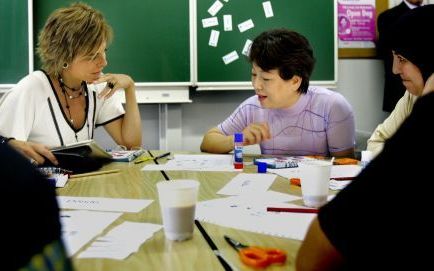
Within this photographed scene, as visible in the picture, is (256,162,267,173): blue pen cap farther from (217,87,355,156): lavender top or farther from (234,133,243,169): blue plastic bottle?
(217,87,355,156): lavender top

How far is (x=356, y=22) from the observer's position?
12.6 ft

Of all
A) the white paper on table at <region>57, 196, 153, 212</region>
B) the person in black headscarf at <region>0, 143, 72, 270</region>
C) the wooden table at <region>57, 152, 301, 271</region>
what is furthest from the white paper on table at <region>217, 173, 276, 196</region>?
the person in black headscarf at <region>0, 143, 72, 270</region>

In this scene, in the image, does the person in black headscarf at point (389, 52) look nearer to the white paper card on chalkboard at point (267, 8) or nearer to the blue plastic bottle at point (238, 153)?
the white paper card on chalkboard at point (267, 8)

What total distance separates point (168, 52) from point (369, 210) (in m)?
3.11

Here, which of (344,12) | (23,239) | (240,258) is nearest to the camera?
(23,239)

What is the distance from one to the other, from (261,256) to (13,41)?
3.09 meters

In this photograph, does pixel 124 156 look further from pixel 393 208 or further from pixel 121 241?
pixel 393 208

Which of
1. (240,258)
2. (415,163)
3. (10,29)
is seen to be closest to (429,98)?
(415,163)

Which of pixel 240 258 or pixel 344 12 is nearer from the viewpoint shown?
pixel 240 258

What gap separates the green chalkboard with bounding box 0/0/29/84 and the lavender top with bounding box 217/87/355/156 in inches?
79.7

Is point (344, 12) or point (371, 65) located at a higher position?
point (344, 12)

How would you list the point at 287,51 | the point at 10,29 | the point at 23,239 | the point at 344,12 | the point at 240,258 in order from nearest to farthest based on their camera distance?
the point at 23,239
the point at 240,258
the point at 287,51
the point at 10,29
the point at 344,12

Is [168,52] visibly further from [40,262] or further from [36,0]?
[40,262]

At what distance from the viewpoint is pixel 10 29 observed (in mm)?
3340
